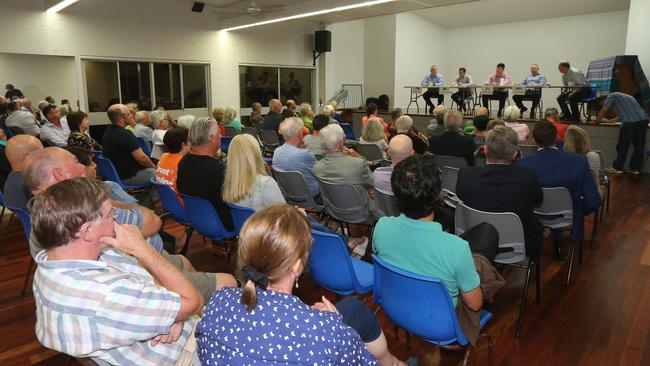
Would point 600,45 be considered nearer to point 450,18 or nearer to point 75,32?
point 450,18

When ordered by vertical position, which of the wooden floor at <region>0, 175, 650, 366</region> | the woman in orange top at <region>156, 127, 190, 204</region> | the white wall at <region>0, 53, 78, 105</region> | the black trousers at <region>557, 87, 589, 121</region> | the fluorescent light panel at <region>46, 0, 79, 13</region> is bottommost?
the wooden floor at <region>0, 175, 650, 366</region>

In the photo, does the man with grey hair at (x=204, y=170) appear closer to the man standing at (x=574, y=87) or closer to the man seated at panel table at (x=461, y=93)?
the man standing at (x=574, y=87)

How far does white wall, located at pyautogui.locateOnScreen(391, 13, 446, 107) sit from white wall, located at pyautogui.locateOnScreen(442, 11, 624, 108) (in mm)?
838

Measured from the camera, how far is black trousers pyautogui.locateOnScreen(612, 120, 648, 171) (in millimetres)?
7312

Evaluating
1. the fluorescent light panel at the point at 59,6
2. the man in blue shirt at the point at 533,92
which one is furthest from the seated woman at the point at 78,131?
the man in blue shirt at the point at 533,92

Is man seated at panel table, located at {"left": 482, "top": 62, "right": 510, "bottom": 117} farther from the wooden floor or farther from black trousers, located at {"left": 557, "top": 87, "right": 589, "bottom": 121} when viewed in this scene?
the wooden floor

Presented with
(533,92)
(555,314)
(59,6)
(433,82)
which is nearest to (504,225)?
(555,314)

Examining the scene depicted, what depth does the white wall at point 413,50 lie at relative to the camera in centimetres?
1416

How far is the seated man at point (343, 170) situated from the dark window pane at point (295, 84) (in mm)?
9400

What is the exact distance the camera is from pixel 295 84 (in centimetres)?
1311

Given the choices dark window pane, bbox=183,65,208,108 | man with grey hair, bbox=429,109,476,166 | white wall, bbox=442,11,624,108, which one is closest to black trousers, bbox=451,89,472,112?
white wall, bbox=442,11,624,108

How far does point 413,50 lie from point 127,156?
12104 millimetres

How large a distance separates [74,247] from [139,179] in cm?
352

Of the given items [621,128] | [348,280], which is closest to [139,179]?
[348,280]
